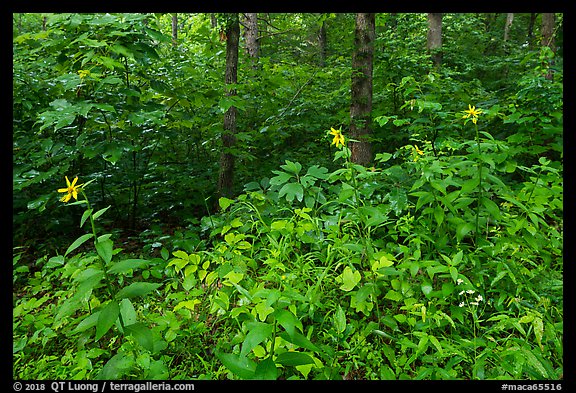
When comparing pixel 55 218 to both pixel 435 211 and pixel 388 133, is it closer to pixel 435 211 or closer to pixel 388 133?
pixel 435 211

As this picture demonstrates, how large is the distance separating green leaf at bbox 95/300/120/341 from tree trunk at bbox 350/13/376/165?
286 cm

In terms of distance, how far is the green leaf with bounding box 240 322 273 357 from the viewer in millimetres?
1298

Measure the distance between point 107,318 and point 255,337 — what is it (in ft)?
2.07

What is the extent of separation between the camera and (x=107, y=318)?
141 cm

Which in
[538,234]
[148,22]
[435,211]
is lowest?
[538,234]

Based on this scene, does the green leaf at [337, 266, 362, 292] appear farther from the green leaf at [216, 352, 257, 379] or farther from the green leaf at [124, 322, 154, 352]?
the green leaf at [124, 322, 154, 352]

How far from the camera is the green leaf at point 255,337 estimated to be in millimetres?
1298

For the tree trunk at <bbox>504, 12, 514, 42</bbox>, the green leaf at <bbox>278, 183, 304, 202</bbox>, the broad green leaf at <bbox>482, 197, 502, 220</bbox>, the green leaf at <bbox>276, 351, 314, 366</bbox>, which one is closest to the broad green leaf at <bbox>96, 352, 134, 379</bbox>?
the green leaf at <bbox>276, 351, 314, 366</bbox>

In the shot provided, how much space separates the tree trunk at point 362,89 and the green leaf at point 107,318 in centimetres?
286

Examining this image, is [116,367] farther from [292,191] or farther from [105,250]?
[292,191]

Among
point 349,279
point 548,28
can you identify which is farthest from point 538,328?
point 548,28
